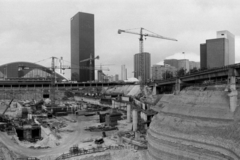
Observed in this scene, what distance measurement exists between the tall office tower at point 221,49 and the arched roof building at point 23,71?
112 metres

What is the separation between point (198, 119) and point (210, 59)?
216 ft

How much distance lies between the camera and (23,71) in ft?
511

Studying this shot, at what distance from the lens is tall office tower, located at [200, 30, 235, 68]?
77.2 m

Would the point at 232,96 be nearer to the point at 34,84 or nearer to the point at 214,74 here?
the point at 214,74

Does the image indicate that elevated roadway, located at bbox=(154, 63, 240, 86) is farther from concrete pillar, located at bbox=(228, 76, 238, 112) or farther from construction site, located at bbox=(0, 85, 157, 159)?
construction site, located at bbox=(0, 85, 157, 159)

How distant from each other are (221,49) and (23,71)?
5208 inches

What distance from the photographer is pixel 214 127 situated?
25344 millimetres

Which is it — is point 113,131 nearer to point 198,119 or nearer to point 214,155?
point 198,119

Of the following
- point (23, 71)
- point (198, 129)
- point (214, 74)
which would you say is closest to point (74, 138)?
point (198, 129)

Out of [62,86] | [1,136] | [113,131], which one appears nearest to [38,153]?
[1,136]

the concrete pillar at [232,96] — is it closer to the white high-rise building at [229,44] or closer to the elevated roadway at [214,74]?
the elevated roadway at [214,74]

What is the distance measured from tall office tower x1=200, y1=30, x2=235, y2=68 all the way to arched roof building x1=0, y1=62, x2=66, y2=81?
11195cm

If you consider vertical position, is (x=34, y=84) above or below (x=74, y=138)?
above

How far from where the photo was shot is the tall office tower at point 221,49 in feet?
253
